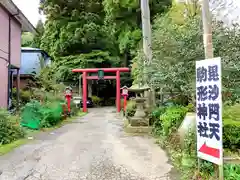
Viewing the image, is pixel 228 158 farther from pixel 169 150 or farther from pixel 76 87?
pixel 76 87

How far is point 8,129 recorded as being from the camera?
9.10 metres

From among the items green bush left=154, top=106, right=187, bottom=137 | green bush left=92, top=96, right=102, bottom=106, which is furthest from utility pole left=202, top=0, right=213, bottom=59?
green bush left=92, top=96, right=102, bottom=106

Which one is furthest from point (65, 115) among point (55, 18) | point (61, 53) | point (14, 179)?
point (55, 18)

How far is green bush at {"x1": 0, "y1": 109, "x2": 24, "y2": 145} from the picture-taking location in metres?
8.66

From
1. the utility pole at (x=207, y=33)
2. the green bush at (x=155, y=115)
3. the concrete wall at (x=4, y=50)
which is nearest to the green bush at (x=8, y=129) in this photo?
the green bush at (x=155, y=115)

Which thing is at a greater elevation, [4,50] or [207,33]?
[4,50]

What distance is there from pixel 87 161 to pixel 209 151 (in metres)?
2.95

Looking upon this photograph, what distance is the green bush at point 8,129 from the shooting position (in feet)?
28.4

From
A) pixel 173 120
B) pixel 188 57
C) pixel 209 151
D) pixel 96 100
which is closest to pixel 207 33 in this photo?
pixel 209 151

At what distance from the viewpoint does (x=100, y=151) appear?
25.6 feet

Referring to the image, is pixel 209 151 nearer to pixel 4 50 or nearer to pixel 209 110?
pixel 209 110

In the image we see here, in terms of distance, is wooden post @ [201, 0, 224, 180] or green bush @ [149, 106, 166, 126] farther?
green bush @ [149, 106, 166, 126]

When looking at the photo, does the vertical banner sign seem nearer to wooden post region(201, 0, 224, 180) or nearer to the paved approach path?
wooden post region(201, 0, 224, 180)

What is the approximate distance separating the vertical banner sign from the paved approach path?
1.12 metres
